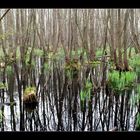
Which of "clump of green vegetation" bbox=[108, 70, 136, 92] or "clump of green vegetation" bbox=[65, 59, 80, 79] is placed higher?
"clump of green vegetation" bbox=[65, 59, 80, 79]

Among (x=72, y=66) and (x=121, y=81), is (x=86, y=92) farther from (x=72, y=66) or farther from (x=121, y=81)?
(x=72, y=66)

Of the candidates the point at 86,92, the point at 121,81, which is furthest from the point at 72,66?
the point at 86,92

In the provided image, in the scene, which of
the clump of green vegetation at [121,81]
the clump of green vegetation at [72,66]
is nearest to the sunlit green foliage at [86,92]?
the clump of green vegetation at [121,81]

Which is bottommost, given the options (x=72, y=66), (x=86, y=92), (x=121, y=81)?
(x=86, y=92)

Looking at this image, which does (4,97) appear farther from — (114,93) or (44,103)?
(114,93)

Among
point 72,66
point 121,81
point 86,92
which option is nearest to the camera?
point 86,92

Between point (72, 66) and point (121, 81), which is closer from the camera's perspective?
point (121, 81)

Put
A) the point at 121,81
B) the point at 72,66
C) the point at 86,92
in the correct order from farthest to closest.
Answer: the point at 72,66 → the point at 121,81 → the point at 86,92

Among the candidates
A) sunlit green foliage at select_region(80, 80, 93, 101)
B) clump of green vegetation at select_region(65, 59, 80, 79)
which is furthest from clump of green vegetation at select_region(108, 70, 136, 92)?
clump of green vegetation at select_region(65, 59, 80, 79)

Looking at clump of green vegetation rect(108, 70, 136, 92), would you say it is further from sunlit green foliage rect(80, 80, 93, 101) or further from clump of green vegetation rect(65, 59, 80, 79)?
clump of green vegetation rect(65, 59, 80, 79)

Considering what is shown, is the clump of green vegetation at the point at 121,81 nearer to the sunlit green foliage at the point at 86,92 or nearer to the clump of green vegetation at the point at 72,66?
the sunlit green foliage at the point at 86,92
